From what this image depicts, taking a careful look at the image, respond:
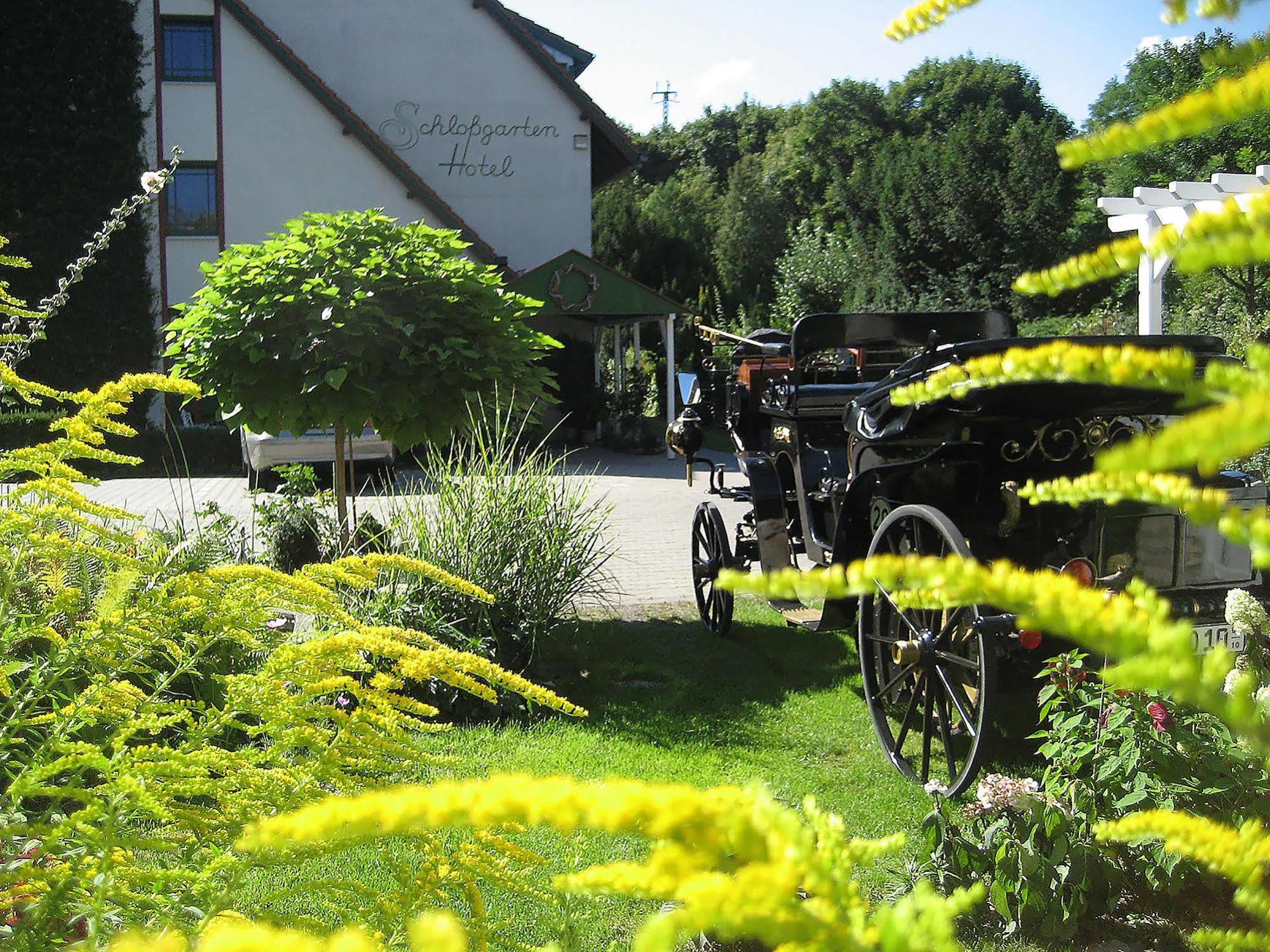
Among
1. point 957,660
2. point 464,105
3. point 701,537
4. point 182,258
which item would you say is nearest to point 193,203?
point 182,258

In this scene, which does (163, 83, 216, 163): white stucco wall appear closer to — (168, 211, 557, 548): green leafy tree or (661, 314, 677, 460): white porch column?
(661, 314, 677, 460): white porch column

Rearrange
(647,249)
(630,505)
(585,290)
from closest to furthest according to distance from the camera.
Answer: (630,505) → (585,290) → (647,249)

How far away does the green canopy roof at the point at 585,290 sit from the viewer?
832 inches

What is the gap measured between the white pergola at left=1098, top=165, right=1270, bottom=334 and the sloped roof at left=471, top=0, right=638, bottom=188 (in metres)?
14.7

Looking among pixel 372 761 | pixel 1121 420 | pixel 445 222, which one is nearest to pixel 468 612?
pixel 1121 420

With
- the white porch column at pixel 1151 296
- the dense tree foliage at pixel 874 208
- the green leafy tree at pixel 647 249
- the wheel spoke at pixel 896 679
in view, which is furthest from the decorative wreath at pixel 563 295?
the wheel spoke at pixel 896 679

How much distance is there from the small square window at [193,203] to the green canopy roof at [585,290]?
19.5 feet

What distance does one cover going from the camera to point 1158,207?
10.0 m

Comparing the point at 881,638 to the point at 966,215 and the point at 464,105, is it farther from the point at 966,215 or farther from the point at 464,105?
the point at 966,215

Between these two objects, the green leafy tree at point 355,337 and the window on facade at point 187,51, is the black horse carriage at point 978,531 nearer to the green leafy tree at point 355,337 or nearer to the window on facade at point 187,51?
the green leafy tree at point 355,337

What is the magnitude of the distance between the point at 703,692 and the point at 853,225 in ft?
80.7

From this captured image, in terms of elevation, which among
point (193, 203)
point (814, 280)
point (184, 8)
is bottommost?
point (814, 280)

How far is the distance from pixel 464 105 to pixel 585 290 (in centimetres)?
510

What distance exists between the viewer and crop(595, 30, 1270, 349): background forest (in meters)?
23.5
